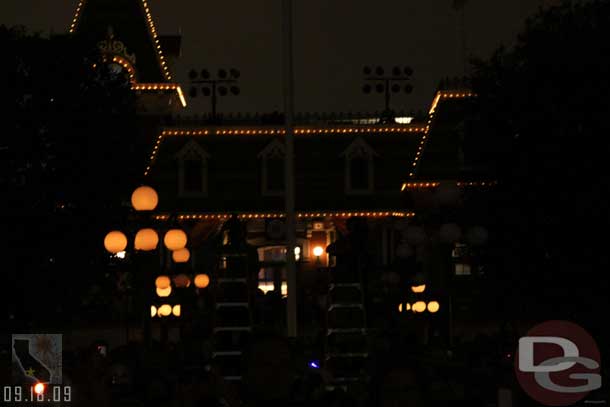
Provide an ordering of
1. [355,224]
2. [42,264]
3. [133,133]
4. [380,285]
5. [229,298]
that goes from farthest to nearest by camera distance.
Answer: [380,285]
[133,133]
[42,264]
[355,224]
[229,298]

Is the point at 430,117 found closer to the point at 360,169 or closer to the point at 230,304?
the point at 360,169

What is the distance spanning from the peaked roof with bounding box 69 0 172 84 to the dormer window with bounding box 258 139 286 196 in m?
6.35

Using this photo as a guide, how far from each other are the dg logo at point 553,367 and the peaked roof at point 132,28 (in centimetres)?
3292

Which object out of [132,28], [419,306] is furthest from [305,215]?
[132,28]

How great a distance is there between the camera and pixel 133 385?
1466cm

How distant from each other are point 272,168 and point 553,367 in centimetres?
2955

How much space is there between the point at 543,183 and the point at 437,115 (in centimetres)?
2125

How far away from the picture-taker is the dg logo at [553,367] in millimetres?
11750

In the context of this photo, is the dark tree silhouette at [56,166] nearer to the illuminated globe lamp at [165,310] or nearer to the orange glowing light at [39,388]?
the illuminated globe lamp at [165,310]

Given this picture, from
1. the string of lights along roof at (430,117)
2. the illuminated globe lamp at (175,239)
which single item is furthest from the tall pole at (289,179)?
the string of lights along roof at (430,117)

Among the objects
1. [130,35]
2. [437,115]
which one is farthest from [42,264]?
[130,35]

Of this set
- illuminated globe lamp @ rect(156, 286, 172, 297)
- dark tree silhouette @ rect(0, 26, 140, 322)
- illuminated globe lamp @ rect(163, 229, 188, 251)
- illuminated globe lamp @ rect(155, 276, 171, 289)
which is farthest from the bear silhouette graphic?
illuminated globe lamp @ rect(156, 286, 172, 297)

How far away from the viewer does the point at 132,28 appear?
46.0 m

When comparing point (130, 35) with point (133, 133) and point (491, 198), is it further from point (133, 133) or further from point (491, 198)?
point (491, 198)
